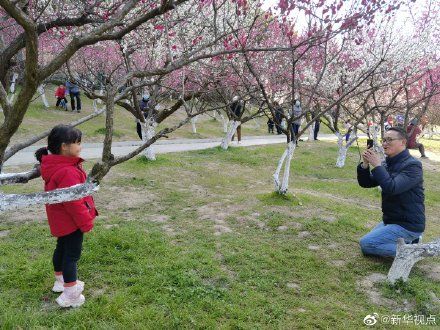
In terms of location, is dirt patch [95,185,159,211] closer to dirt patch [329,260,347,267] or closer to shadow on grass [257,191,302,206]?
shadow on grass [257,191,302,206]

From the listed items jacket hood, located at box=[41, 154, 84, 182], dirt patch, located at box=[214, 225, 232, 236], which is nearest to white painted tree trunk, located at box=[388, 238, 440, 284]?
dirt patch, located at box=[214, 225, 232, 236]

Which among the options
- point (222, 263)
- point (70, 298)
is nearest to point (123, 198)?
point (222, 263)

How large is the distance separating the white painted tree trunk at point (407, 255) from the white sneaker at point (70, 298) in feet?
11.0

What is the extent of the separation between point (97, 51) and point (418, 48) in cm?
1454

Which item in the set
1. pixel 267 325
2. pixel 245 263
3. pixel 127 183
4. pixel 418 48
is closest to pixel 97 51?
pixel 127 183

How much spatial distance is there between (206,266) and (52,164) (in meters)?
2.13

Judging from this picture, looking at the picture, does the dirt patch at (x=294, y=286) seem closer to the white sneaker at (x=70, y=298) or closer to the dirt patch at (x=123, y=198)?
the white sneaker at (x=70, y=298)

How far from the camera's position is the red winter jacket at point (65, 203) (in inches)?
129

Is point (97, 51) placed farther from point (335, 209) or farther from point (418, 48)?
point (335, 209)

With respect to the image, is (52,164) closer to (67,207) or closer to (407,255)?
(67,207)

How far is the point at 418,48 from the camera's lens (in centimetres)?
1170

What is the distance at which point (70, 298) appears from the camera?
3488 millimetres

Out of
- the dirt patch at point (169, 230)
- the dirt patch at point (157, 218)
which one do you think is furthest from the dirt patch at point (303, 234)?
the dirt patch at point (157, 218)

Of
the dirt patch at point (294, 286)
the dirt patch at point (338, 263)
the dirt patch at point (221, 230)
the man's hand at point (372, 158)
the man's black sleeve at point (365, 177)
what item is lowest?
the dirt patch at point (294, 286)
